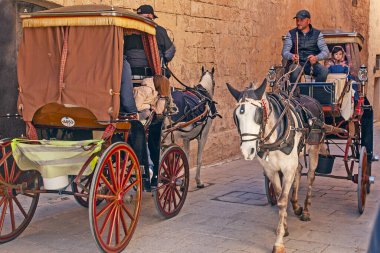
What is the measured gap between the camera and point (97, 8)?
16.1 ft

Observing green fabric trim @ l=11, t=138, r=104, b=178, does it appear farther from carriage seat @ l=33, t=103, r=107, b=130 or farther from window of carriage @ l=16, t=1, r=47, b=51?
window of carriage @ l=16, t=1, r=47, b=51

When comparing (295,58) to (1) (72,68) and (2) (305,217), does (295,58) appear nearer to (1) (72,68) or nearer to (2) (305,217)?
(2) (305,217)

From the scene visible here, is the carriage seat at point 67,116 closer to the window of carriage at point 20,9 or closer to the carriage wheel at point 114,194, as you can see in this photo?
the carriage wheel at point 114,194

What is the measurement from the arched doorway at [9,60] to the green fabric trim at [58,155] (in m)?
2.11

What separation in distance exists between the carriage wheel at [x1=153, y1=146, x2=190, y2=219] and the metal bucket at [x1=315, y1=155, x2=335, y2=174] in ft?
5.89

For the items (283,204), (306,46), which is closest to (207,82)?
(306,46)

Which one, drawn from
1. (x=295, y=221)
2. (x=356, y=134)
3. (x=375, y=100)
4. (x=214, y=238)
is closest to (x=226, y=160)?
(x=356, y=134)

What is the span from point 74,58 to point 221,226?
2.43 meters

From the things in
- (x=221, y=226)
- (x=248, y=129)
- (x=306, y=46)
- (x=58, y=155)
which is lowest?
(x=221, y=226)

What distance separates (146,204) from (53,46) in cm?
271

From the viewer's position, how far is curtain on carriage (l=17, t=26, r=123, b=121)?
4.77 m

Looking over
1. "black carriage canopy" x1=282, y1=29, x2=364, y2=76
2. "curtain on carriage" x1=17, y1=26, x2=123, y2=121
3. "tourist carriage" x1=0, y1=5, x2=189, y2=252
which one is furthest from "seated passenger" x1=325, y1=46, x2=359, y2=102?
"curtain on carriage" x1=17, y1=26, x2=123, y2=121

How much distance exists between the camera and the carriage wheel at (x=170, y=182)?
5934 millimetres

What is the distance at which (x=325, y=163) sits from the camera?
6871 mm
